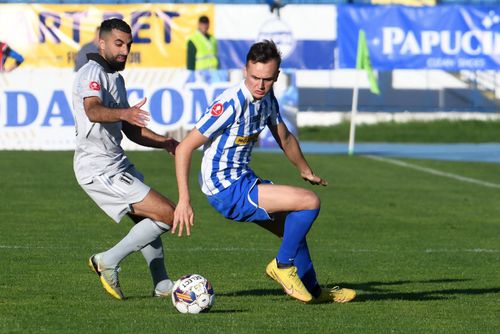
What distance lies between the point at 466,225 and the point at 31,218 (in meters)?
4.69

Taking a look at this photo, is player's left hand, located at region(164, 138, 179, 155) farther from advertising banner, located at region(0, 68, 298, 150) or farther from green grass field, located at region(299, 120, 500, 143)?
green grass field, located at region(299, 120, 500, 143)

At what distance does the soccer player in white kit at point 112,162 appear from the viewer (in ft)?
29.5

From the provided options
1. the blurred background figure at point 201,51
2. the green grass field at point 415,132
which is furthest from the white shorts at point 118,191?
the green grass field at point 415,132

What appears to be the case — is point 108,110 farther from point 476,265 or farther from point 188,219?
point 476,265

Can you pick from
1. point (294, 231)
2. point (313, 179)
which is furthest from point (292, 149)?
point (294, 231)

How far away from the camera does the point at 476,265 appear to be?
1182 cm

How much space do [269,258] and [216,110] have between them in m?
3.62

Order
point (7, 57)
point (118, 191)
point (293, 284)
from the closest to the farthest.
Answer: point (293, 284) < point (118, 191) < point (7, 57)

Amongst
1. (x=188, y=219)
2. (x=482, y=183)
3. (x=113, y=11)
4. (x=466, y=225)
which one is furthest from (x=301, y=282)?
(x=113, y=11)

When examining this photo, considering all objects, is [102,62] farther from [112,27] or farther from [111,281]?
[111,281]

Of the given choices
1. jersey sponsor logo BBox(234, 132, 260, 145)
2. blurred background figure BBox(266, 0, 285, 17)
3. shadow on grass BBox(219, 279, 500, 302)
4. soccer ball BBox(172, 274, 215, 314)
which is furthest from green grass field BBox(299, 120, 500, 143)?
soccer ball BBox(172, 274, 215, 314)

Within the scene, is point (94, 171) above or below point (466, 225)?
above

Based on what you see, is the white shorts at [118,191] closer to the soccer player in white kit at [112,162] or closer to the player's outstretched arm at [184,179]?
the soccer player in white kit at [112,162]

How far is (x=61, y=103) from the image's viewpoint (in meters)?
24.4
